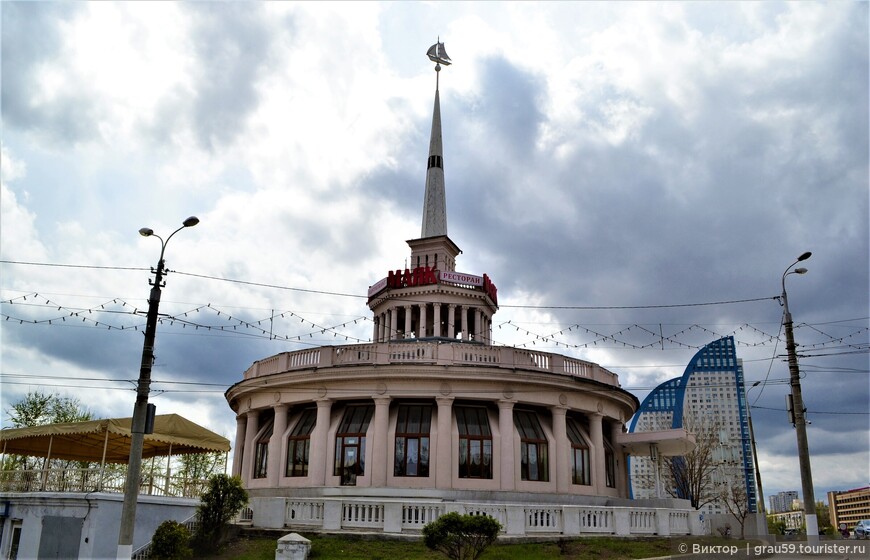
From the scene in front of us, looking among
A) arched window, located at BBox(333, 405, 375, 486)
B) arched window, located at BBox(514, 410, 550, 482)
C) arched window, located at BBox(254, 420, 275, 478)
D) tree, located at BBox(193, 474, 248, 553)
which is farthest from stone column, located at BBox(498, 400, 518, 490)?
arched window, located at BBox(254, 420, 275, 478)

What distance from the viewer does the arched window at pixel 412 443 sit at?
28.4 m

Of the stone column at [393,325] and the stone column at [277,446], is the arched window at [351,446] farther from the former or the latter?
the stone column at [393,325]

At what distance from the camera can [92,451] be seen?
3155 cm

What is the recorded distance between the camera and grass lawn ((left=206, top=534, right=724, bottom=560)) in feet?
64.7

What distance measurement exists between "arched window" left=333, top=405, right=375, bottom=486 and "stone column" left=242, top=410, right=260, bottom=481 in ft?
19.1

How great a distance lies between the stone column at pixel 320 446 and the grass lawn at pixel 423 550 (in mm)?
6319

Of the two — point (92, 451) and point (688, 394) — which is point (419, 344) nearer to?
point (92, 451)

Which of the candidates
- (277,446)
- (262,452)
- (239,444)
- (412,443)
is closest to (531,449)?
(412,443)

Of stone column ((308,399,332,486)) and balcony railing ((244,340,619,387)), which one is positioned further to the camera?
balcony railing ((244,340,619,387))

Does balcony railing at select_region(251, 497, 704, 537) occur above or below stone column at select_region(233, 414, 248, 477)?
below

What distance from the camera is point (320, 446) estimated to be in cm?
2927

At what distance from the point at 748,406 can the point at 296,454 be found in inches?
992

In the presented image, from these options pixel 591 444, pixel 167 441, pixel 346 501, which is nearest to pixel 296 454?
pixel 167 441

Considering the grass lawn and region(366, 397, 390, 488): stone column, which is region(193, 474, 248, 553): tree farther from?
region(366, 397, 390, 488): stone column
